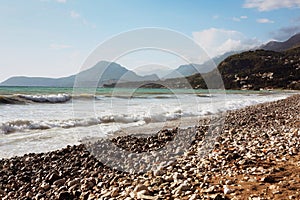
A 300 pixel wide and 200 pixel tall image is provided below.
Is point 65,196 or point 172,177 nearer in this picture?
point 172,177

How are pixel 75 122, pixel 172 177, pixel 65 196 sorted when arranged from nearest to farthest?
1. pixel 172 177
2. pixel 65 196
3. pixel 75 122

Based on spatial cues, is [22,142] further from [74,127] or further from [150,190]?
[150,190]

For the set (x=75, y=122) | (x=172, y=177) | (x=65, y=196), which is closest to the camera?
(x=172, y=177)

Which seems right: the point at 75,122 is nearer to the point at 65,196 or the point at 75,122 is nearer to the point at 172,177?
the point at 65,196

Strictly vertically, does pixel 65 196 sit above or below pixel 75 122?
below

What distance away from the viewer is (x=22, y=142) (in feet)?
40.1

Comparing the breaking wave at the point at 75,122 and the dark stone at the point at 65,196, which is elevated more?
the breaking wave at the point at 75,122

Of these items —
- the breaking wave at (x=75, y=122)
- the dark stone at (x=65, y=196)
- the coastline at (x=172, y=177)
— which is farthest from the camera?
the breaking wave at (x=75, y=122)

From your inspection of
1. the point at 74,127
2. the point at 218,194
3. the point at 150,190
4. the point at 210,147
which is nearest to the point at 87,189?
the point at 150,190

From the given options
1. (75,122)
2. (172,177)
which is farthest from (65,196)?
(75,122)

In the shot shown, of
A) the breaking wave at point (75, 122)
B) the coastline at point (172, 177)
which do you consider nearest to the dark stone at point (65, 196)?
the coastline at point (172, 177)

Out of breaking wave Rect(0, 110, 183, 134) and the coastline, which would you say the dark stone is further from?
breaking wave Rect(0, 110, 183, 134)

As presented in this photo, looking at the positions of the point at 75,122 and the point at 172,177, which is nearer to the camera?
the point at 172,177

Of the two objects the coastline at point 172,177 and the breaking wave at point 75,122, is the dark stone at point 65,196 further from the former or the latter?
the breaking wave at point 75,122
